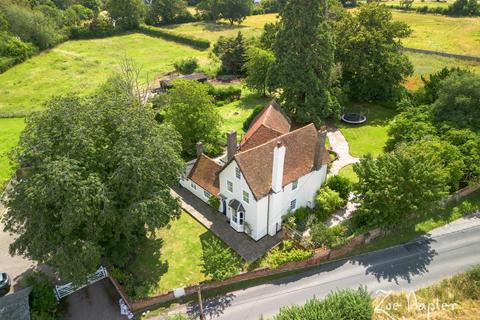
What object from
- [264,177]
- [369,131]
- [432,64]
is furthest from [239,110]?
[432,64]

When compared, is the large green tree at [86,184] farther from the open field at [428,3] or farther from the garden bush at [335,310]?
the open field at [428,3]

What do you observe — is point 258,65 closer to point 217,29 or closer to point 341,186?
point 341,186

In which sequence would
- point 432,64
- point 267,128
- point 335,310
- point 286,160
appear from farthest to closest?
point 432,64 < point 267,128 < point 286,160 < point 335,310

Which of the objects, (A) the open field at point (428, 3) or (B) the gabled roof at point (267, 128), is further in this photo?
(A) the open field at point (428, 3)

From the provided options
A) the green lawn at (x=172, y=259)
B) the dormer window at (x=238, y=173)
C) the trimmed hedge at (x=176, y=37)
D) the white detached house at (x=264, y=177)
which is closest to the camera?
the green lawn at (x=172, y=259)

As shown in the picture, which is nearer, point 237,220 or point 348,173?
point 237,220

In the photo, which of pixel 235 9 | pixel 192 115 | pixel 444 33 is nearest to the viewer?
pixel 192 115

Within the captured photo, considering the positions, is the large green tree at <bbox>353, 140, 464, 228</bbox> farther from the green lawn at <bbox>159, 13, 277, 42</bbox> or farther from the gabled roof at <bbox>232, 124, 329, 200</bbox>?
the green lawn at <bbox>159, 13, 277, 42</bbox>

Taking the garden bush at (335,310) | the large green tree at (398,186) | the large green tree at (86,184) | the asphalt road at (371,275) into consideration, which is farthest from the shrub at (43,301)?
the large green tree at (398,186)
